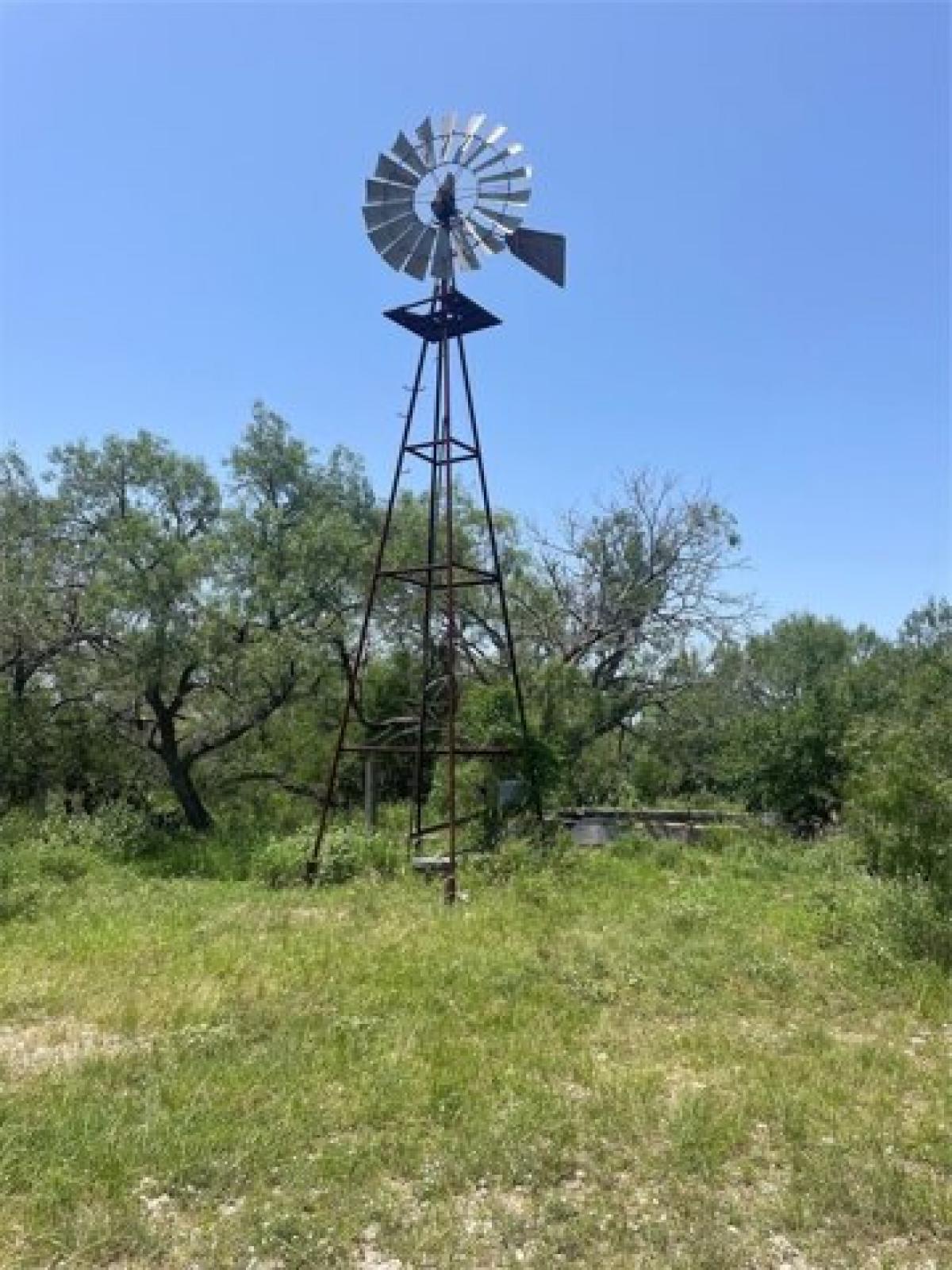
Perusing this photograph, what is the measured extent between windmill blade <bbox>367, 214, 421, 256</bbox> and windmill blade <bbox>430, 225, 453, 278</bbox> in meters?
0.26

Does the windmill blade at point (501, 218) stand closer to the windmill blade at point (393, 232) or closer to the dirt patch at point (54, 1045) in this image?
the windmill blade at point (393, 232)

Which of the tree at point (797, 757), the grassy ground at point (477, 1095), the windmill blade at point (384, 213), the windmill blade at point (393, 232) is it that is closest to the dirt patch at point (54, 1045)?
the grassy ground at point (477, 1095)

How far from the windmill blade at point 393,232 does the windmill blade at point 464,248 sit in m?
0.41

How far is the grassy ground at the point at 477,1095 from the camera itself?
304cm

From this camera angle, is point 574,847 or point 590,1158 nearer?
point 590,1158

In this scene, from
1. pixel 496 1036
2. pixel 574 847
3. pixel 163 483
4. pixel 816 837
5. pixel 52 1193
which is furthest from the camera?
pixel 163 483

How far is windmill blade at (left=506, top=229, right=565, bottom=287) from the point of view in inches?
386

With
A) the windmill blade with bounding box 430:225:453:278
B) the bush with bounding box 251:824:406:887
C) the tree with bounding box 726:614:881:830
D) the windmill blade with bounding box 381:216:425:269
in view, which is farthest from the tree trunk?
the windmill blade with bounding box 430:225:453:278

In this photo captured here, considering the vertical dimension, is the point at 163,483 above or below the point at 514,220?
below

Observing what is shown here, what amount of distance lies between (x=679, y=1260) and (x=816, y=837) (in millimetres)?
10852

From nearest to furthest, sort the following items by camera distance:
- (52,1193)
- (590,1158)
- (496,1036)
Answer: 1. (52,1193)
2. (590,1158)
3. (496,1036)

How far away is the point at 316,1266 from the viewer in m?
2.85

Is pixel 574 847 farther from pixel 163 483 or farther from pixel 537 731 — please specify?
pixel 163 483

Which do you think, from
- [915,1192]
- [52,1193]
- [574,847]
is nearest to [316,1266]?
[52,1193]
